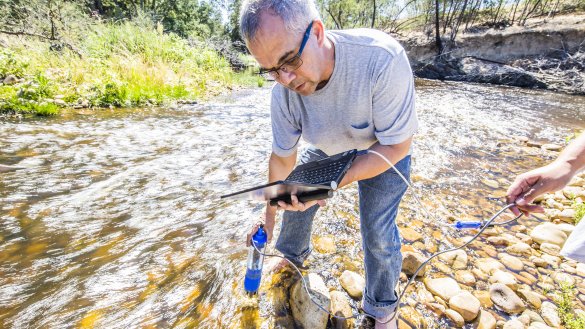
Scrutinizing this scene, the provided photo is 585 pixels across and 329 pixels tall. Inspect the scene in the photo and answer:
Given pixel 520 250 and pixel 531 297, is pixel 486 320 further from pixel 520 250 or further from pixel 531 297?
pixel 520 250

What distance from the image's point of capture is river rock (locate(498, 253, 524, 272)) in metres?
2.41

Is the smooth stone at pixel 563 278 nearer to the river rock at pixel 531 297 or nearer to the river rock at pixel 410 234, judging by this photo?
the river rock at pixel 531 297

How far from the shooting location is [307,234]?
83.5 inches

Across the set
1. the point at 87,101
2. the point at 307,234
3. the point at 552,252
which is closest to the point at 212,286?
the point at 307,234

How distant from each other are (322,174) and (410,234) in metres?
1.84

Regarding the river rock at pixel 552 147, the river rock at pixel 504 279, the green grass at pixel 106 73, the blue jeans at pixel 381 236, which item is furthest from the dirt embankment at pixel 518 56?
the blue jeans at pixel 381 236

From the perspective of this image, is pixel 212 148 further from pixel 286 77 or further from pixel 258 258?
pixel 286 77

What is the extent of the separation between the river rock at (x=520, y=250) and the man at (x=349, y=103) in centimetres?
155

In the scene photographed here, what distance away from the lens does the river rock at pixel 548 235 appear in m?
2.71

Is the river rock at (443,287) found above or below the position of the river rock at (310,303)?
below

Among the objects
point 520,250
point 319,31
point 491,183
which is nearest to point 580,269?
point 520,250

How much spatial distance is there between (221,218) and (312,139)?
168 cm

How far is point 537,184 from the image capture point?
46.9 inches

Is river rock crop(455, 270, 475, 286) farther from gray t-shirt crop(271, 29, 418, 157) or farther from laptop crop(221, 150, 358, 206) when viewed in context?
laptop crop(221, 150, 358, 206)
